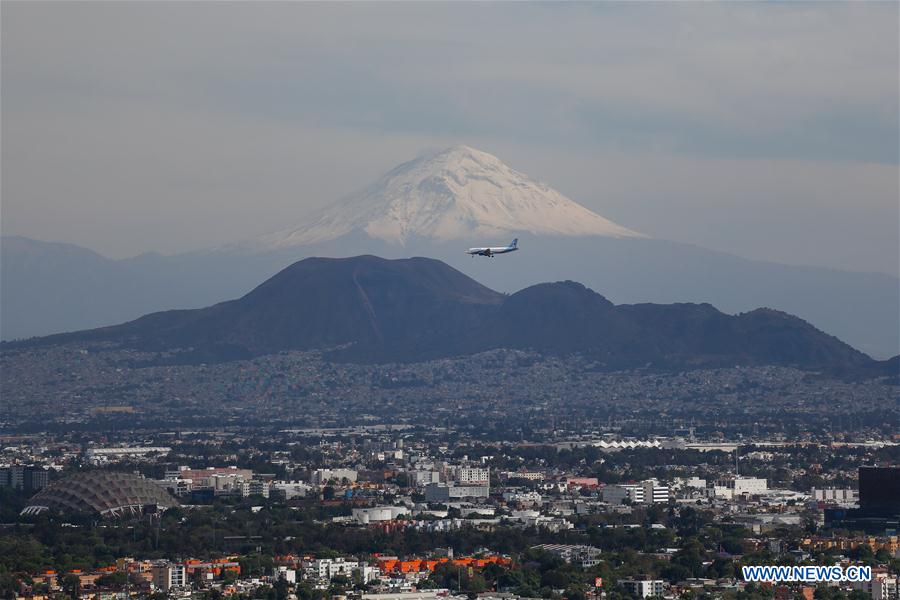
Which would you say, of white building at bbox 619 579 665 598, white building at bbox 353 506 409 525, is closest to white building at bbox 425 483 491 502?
white building at bbox 353 506 409 525

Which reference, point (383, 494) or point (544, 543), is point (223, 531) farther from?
point (383, 494)

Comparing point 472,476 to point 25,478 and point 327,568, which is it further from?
point 327,568

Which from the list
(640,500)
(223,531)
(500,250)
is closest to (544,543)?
(223,531)

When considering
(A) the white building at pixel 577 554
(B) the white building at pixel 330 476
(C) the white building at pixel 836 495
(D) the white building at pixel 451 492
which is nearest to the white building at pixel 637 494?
(D) the white building at pixel 451 492

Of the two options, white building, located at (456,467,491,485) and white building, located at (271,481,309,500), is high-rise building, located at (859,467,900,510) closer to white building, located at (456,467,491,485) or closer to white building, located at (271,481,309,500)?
white building, located at (271,481,309,500)

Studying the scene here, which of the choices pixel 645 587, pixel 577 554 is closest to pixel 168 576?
pixel 577 554

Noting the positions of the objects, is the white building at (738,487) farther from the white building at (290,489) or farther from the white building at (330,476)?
the white building at (290,489)
